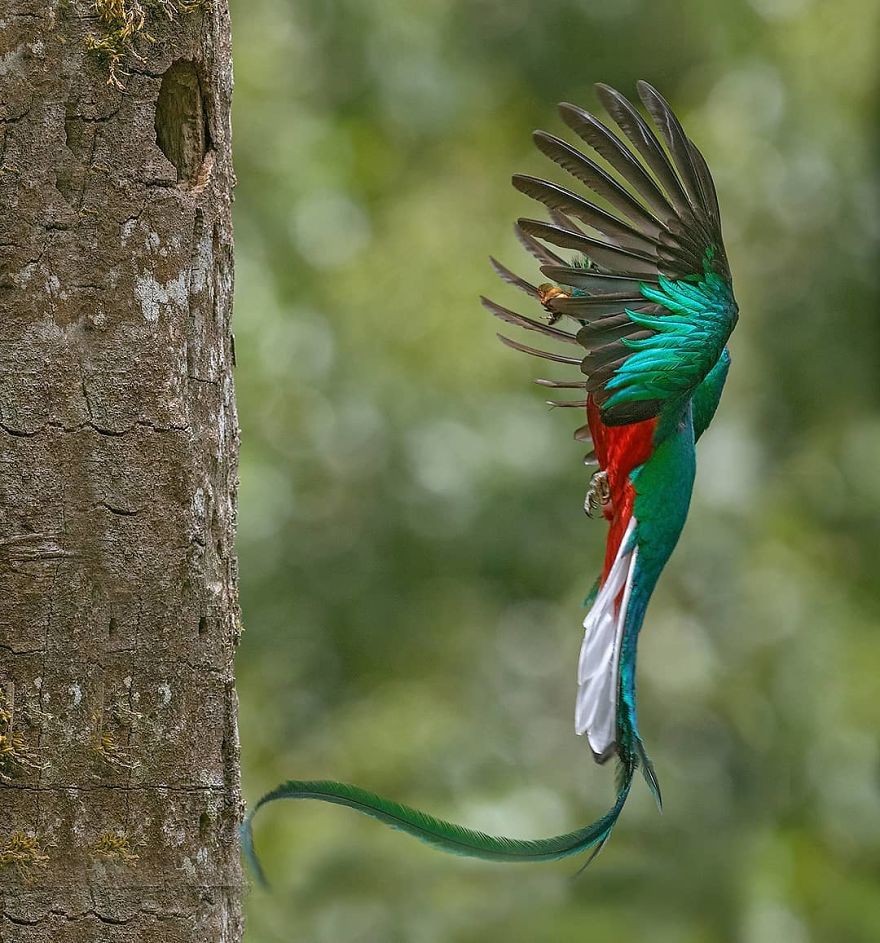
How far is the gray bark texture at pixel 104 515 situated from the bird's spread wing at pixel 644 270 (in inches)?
30.4

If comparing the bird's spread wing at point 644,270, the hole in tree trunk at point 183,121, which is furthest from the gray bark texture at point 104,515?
the bird's spread wing at point 644,270

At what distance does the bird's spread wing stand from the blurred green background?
3036mm

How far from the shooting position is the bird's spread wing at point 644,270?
2.40 meters

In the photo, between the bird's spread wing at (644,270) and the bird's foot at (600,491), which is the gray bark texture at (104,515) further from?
the bird's foot at (600,491)

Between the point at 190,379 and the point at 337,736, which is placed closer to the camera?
the point at 190,379

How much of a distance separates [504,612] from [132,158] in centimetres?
489

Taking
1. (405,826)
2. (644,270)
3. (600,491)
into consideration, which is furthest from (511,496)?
(405,826)

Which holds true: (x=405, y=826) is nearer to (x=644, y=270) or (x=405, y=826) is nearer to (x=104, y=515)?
(x=104, y=515)

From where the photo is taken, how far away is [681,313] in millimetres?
2564

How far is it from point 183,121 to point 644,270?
3.25 ft

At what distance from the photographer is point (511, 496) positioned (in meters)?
5.84

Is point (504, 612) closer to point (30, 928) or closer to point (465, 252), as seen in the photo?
point (465, 252)

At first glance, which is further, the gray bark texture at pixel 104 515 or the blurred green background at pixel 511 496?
the blurred green background at pixel 511 496

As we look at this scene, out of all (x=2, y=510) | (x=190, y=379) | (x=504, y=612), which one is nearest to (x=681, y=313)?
(x=190, y=379)
